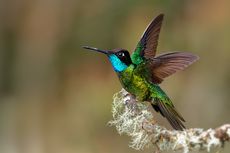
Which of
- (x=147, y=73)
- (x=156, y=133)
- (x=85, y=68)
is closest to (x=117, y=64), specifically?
(x=147, y=73)

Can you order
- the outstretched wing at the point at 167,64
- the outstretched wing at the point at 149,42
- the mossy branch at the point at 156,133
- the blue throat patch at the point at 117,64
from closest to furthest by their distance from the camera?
the mossy branch at the point at 156,133, the outstretched wing at the point at 167,64, the blue throat patch at the point at 117,64, the outstretched wing at the point at 149,42

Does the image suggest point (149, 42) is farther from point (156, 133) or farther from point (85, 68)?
point (85, 68)

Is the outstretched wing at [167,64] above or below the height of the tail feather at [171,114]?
above

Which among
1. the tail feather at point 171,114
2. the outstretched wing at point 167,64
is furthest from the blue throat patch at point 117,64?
the tail feather at point 171,114

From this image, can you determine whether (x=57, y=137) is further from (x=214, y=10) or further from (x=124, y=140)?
(x=214, y=10)

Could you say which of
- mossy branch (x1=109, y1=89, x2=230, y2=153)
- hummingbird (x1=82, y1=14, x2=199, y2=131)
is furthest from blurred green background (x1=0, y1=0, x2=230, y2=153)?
mossy branch (x1=109, y1=89, x2=230, y2=153)

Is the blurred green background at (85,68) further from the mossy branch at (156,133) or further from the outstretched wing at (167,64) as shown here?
the mossy branch at (156,133)

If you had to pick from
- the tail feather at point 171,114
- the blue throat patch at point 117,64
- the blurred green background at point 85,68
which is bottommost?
the blurred green background at point 85,68
